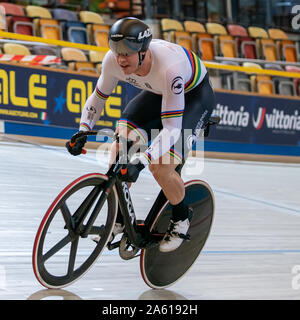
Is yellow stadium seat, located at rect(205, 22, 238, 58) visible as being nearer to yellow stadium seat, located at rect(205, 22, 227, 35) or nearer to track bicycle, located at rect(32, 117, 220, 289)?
yellow stadium seat, located at rect(205, 22, 227, 35)

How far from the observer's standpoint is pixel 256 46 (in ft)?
46.1

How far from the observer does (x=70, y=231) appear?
3113 millimetres

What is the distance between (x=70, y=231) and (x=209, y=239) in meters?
1.95

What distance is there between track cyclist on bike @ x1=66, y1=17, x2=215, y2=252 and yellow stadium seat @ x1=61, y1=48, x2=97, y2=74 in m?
5.46

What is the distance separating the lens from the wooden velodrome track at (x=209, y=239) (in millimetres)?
3465

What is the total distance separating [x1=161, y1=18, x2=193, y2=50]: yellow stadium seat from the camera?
12.0m

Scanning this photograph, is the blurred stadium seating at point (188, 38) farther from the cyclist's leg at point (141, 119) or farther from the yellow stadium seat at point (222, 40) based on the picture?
the cyclist's leg at point (141, 119)

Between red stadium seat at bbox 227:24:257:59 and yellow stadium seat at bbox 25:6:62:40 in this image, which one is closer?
yellow stadium seat at bbox 25:6:62:40

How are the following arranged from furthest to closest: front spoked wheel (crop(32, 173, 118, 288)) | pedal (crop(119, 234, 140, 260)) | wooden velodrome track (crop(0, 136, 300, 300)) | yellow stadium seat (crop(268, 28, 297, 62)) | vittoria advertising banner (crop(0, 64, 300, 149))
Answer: yellow stadium seat (crop(268, 28, 297, 62)) < vittoria advertising banner (crop(0, 64, 300, 149)) < wooden velodrome track (crop(0, 136, 300, 300)) < pedal (crop(119, 234, 140, 260)) < front spoked wheel (crop(32, 173, 118, 288))

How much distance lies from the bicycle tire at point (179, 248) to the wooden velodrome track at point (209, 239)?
74mm

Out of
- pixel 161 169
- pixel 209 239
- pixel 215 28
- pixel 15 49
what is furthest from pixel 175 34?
pixel 161 169

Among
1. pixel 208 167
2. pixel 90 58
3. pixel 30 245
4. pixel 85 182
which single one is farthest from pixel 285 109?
pixel 85 182

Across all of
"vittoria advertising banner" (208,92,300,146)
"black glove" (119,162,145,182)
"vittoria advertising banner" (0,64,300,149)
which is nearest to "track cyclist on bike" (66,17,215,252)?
"black glove" (119,162,145,182)

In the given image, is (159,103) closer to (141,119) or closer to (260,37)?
(141,119)
